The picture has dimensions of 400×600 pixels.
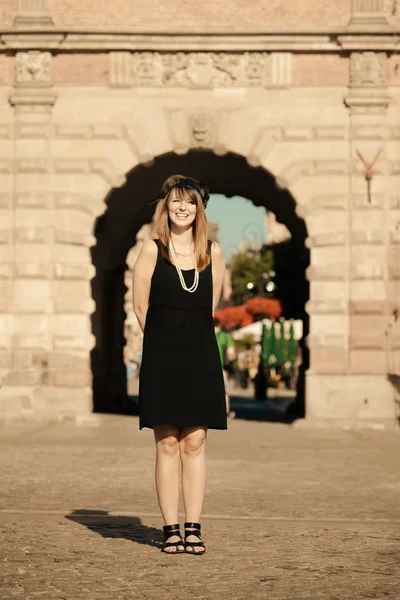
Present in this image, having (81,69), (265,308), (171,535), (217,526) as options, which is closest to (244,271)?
(265,308)

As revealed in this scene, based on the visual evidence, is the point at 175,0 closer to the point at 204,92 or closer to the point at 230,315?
the point at 204,92

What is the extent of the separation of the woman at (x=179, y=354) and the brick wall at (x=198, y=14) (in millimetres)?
14271

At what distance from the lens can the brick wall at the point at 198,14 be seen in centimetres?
2209

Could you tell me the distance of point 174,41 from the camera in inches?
866

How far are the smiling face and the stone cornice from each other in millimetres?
14093

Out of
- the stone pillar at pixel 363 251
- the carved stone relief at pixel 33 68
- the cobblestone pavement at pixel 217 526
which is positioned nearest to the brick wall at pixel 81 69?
the carved stone relief at pixel 33 68

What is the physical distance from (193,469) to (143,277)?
1244 mm

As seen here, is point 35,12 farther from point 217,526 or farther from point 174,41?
point 217,526

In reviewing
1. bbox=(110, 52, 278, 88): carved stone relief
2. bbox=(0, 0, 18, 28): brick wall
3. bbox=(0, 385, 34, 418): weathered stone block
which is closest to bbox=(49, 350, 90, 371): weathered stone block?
bbox=(0, 385, 34, 418): weathered stone block

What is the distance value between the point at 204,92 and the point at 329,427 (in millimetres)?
6031

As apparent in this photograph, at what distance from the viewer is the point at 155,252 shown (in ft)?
27.2

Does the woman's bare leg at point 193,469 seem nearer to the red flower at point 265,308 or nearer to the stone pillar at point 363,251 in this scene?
the stone pillar at point 363,251

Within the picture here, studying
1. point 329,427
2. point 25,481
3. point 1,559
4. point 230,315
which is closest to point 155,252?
point 1,559

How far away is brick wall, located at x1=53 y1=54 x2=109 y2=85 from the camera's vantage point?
73.0ft
